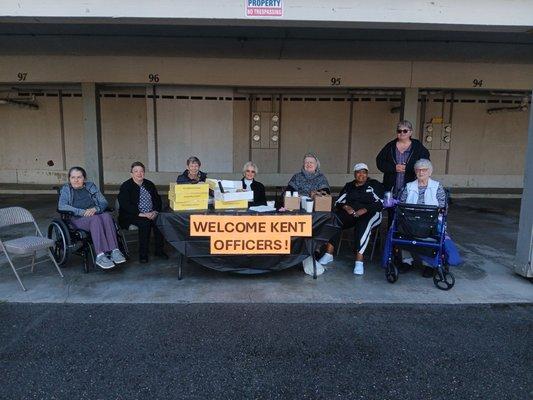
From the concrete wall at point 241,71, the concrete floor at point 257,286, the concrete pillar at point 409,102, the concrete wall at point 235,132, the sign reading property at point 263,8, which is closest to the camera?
the concrete floor at point 257,286

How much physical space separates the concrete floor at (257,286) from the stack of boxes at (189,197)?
0.71 m

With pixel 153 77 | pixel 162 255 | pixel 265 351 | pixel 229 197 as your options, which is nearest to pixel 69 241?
pixel 162 255

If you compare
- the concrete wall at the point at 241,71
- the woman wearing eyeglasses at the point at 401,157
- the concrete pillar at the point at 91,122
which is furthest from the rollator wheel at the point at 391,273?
the concrete pillar at the point at 91,122

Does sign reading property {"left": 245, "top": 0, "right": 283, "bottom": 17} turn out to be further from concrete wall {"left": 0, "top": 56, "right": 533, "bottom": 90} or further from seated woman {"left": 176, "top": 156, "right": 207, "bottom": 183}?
concrete wall {"left": 0, "top": 56, "right": 533, "bottom": 90}

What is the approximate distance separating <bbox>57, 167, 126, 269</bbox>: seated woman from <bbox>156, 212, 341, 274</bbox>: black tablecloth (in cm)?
60

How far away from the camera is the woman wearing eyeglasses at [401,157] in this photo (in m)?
4.37

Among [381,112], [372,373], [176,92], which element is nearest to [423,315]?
[372,373]

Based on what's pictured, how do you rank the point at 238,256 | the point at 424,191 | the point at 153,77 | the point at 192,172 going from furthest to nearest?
the point at 153,77
the point at 192,172
the point at 424,191
the point at 238,256

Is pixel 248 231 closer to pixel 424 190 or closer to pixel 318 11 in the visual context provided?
pixel 424 190

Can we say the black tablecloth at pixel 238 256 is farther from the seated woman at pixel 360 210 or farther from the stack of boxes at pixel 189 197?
the seated woman at pixel 360 210

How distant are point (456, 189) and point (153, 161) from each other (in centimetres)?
769

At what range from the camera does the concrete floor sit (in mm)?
3480

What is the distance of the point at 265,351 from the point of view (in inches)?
104

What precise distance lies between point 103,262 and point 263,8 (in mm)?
2903
